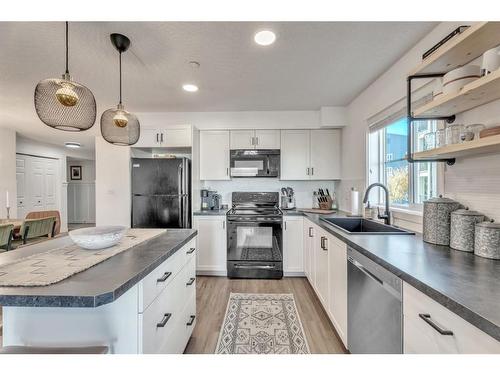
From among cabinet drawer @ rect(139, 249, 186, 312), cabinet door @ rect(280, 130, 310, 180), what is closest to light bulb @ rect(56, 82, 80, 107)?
cabinet drawer @ rect(139, 249, 186, 312)

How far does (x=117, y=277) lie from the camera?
3.09ft

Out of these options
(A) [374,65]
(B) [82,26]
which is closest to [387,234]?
(A) [374,65]

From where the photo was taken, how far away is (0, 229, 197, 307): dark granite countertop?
78 centimetres

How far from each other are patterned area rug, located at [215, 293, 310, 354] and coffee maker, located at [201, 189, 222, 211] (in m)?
1.35

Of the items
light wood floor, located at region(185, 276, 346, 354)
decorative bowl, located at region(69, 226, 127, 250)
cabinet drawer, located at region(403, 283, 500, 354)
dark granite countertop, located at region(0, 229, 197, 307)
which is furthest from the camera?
light wood floor, located at region(185, 276, 346, 354)

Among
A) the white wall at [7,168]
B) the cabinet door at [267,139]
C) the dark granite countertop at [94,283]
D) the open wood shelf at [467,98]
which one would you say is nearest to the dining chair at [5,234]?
the dark granite countertop at [94,283]

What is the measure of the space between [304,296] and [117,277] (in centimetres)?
223

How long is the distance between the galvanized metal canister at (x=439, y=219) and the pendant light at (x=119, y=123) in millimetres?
2151

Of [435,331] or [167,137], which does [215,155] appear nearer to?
[167,137]

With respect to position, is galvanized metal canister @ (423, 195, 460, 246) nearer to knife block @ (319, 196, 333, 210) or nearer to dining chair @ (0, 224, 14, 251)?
knife block @ (319, 196, 333, 210)

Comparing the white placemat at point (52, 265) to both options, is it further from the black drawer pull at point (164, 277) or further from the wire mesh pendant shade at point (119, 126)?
the wire mesh pendant shade at point (119, 126)

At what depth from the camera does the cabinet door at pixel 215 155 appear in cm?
354
